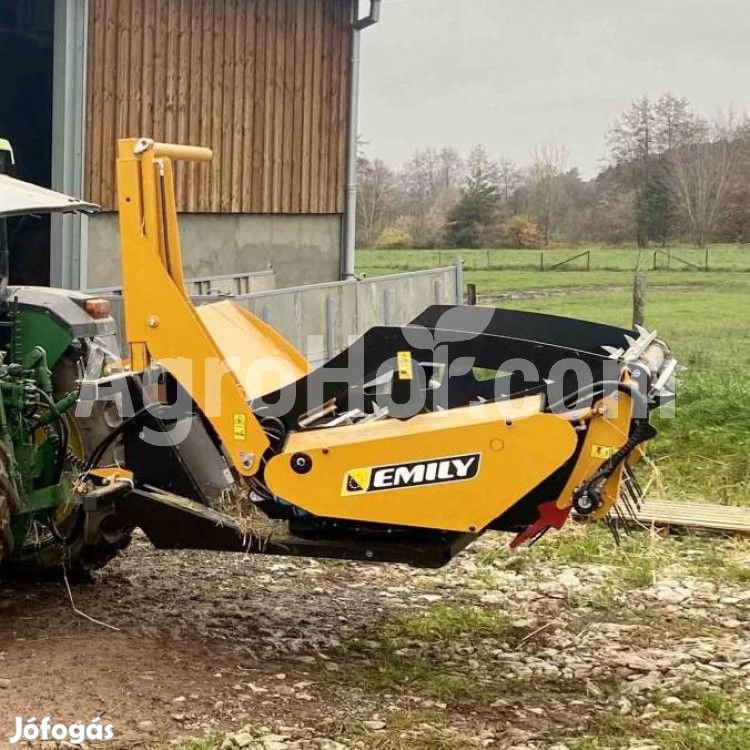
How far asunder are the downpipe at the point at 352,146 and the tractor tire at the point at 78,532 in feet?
28.6

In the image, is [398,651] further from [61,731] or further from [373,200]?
[373,200]

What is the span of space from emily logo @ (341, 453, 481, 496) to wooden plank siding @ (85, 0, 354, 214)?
745 centimetres

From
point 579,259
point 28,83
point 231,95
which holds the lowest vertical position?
point 579,259

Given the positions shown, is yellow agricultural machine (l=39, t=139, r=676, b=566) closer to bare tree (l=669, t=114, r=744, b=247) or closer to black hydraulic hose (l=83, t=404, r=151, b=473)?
black hydraulic hose (l=83, t=404, r=151, b=473)

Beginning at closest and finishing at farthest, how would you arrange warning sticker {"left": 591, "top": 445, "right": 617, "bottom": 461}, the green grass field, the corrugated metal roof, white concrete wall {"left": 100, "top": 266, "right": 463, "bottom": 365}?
1. warning sticker {"left": 591, "top": 445, "right": 617, "bottom": 461}
2. the corrugated metal roof
3. the green grass field
4. white concrete wall {"left": 100, "top": 266, "right": 463, "bottom": 365}

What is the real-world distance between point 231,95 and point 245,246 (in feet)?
5.23

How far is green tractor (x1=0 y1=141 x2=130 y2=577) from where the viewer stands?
191 inches

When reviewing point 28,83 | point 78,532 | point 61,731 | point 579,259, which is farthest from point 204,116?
point 579,259

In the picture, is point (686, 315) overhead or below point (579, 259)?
below

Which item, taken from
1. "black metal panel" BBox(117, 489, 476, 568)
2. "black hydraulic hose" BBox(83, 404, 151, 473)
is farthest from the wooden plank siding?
"black metal panel" BBox(117, 489, 476, 568)

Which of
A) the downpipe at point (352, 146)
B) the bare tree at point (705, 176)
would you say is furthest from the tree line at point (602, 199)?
the downpipe at point (352, 146)

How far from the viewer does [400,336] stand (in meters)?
4.53

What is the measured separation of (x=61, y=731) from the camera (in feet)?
13.0

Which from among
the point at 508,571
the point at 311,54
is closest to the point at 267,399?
the point at 508,571
